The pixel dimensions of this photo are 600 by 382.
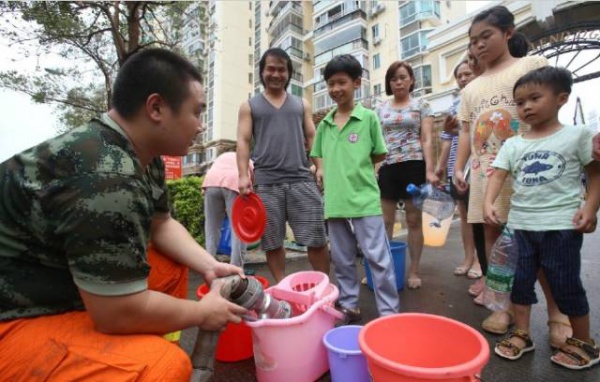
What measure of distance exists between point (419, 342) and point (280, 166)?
154 centimetres

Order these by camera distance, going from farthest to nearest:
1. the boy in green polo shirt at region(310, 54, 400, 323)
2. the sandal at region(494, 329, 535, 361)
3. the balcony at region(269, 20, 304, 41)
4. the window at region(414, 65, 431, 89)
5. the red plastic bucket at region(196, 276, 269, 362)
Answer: the balcony at region(269, 20, 304, 41) < the window at region(414, 65, 431, 89) < the boy in green polo shirt at region(310, 54, 400, 323) < the red plastic bucket at region(196, 276, 269, 362) < the sandal at region(494, 329, 535, 361)

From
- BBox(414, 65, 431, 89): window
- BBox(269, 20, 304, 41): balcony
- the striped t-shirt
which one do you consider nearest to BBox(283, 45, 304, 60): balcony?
BBox(269, 20, 304, 41): balcony

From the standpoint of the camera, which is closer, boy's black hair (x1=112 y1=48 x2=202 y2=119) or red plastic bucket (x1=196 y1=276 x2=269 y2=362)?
boy's black hair (x1=112 y1=48 x2=202 y2=119)

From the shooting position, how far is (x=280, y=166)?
2.51 metres

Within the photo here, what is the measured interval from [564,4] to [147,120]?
11.9m

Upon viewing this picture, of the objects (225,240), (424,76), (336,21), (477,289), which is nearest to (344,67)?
(477,289)

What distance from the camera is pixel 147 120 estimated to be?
1.11 meters

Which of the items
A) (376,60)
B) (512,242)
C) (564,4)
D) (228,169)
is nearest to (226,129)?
(376,60)

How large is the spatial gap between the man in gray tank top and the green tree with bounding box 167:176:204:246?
7.95ft

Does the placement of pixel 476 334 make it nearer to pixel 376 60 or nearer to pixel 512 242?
pixel 512 242

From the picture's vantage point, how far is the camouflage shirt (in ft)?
2.92

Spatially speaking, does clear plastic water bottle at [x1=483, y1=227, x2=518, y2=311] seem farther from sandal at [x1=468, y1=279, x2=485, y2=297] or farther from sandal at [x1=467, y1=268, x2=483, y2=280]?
sandal at [x1=467, y1=268, x2=483, y2=280]

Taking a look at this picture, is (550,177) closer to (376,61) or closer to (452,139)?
(452,139)

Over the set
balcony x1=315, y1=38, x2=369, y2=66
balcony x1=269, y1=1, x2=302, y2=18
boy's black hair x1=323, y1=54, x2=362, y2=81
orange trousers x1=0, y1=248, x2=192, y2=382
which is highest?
balcony x1=269, y1=1, x2=302, y2=18
